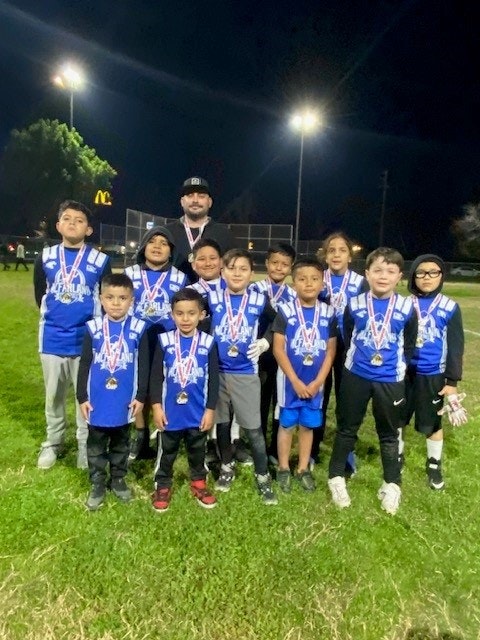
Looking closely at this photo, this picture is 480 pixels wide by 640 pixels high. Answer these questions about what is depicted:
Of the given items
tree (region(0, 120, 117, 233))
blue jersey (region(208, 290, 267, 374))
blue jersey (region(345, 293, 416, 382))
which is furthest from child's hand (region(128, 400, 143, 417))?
tree (region(0, 120, 117, 233))

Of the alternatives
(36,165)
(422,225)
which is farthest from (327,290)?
(422,225)

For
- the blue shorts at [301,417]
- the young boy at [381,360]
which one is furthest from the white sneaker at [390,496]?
the blue shorts at [301,417]

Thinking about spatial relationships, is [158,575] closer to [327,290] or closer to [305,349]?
[305,349]

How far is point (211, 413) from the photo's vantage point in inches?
137

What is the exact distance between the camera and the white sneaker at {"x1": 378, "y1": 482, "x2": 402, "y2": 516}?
11.6 feet

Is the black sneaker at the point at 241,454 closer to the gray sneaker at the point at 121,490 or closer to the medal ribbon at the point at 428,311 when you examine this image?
the gray sneaker at the point at 121,490

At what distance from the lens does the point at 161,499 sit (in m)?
3.43

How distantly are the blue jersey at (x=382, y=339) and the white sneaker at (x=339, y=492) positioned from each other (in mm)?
831

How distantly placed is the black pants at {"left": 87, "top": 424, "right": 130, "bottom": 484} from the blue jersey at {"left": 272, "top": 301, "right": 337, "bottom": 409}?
1305 millimetres

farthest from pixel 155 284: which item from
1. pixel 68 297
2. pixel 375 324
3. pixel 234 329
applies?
pixel 375 324

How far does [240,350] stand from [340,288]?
1103 millimetres

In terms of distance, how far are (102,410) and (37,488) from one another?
84cm

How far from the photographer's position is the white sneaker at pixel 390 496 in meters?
3.53

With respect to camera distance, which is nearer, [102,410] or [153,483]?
[102,410]
